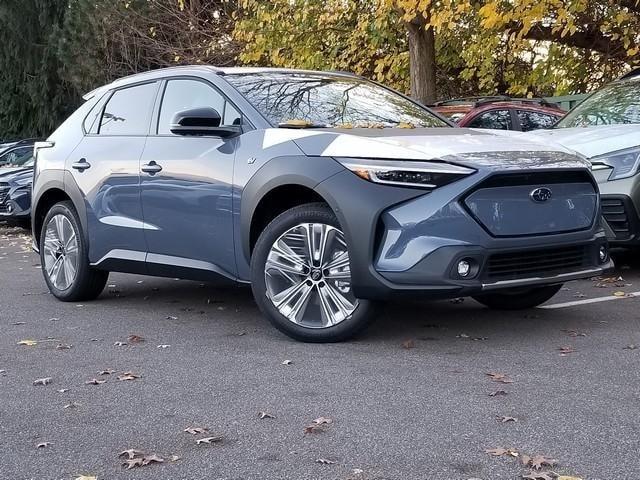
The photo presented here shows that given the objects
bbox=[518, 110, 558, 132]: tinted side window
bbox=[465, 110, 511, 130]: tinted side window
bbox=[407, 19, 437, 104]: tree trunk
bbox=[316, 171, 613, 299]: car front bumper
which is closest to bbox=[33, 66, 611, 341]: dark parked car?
bbox=[316, 171, 613, 299]: car front bumper

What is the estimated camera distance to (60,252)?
7398 millimetres

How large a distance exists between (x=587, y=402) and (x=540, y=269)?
4.20ft

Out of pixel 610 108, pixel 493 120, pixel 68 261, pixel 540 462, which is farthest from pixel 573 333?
pixel 493 120

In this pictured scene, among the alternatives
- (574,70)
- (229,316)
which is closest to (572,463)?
(229,316)

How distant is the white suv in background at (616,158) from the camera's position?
7.36 metres

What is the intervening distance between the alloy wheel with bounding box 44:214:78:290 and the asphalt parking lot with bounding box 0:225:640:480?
0.68m

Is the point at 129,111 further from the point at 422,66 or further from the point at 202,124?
the point at 422,66

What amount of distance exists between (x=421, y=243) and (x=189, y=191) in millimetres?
1768

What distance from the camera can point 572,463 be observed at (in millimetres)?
3336

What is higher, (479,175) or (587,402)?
(479,175)

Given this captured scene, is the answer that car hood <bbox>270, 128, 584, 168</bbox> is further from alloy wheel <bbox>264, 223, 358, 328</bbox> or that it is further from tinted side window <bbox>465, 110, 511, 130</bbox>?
tinted side window <bbox>465, 110, 511, 130</bbox>

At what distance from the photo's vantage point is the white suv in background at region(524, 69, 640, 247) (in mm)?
7363

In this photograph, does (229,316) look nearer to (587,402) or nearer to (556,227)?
(556,227)

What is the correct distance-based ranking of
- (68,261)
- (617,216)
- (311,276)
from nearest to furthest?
(311,276) < (68,261) < (617,216)
